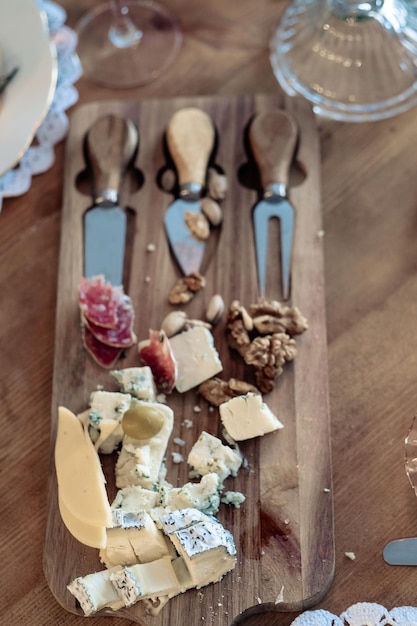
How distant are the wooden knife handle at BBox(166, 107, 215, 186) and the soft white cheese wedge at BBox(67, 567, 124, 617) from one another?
0.61 meters

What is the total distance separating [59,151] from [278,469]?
2.15ft

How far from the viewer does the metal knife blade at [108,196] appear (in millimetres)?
1282

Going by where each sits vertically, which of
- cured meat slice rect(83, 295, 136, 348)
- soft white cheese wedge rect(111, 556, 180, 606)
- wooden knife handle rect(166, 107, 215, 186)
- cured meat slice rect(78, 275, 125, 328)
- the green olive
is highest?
wooden knife handle rect(166, 107, 215, 186)

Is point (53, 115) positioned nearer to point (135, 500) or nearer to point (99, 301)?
point (99, 301)

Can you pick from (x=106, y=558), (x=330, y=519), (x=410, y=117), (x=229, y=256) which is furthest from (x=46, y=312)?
(x=410, y=117)

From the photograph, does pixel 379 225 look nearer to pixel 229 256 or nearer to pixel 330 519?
pixel 229 256

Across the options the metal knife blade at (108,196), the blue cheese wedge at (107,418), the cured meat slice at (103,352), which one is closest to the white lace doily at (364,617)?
the blue cheese wedge at (107,418)

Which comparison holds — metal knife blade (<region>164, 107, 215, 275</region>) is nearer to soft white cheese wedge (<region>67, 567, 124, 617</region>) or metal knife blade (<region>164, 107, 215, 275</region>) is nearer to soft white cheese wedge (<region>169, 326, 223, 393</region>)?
soft white cheese wedge (<region>169, 326, 223, 393</region>)

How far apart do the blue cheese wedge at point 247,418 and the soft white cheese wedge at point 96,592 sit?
0.24 m

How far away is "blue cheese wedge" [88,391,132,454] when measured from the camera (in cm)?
113

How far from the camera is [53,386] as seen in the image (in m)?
1.20

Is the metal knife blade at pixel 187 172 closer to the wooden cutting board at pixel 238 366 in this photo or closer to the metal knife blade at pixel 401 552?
the wooden cutting board at pixel 238 366

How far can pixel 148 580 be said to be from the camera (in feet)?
3.38

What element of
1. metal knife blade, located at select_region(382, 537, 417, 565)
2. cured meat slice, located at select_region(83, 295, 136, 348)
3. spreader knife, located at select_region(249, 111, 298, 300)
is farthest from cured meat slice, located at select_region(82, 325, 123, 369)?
metal knife blade, located at select_region(382, 537, 417, 565)
